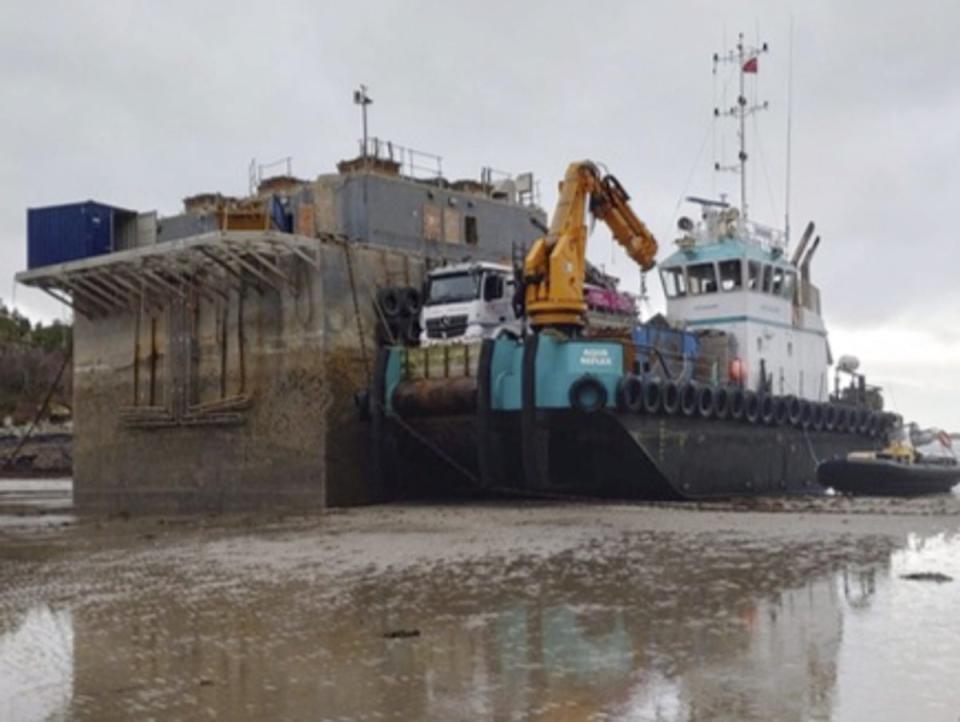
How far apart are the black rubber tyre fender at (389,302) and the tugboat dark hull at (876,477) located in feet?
30.0

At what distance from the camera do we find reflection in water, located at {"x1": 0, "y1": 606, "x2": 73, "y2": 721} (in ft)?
18.9

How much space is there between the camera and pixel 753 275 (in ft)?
78.0

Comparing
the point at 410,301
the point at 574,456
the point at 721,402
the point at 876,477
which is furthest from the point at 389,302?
the point at 876,477

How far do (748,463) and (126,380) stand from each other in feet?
42.9

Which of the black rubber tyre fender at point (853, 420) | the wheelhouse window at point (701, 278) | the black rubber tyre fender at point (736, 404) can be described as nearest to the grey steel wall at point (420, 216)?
the wheelhouse window at point (701, 278)

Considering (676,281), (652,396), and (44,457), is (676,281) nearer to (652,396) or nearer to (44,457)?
(652,396)

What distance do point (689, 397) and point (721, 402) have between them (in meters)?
1.19

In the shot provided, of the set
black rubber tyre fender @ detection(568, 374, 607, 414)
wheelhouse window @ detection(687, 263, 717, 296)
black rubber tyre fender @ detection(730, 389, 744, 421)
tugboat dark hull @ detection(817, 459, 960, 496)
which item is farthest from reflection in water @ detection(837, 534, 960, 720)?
wheelhouse window @ detection(687, 263, 717, 296)

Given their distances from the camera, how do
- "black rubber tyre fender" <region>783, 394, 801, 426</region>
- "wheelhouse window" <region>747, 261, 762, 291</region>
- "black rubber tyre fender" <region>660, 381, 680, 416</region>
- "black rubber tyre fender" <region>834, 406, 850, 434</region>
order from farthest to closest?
"black rubber tyre fender" <region>834, 406, 850, 434</region>, "wheelhouse window" <region>747, 261, 762, 291</region>, "black rubber tyre fender" <region>783, 394, 801, 426</region>, "black rubber tyre fender" <region>660, 381, 680, 416</region>

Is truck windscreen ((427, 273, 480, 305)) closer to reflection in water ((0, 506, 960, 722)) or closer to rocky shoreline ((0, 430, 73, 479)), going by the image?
reflection in water ((0, 506, 960, 722))

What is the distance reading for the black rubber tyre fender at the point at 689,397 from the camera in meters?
19.7

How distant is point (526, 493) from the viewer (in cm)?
1903

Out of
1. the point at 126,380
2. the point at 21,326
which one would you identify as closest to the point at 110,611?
the point at 126,380

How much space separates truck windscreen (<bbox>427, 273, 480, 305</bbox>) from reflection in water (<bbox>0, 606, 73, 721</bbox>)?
12.3m
